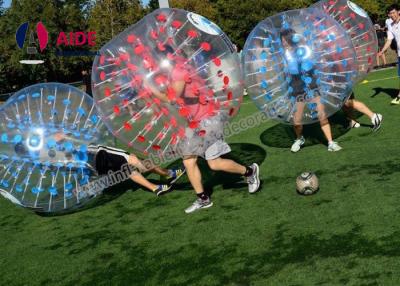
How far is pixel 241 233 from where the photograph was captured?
4.38 metres

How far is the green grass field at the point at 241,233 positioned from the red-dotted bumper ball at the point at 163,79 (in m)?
0.95

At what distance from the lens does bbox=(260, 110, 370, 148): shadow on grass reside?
23.8 ft

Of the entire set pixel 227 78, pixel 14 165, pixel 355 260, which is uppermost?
pixel 227 78

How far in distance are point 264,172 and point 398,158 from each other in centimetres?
159

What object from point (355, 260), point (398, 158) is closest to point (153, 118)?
point (355, 260)

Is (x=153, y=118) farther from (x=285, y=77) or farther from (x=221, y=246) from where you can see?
(x=285, y=77)

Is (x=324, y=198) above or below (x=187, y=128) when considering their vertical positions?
below

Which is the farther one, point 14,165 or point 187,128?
point 14,165

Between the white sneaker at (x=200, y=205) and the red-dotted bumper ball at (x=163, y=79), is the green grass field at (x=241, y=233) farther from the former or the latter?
the red-dotted bumper ball at (x=163, y=79)

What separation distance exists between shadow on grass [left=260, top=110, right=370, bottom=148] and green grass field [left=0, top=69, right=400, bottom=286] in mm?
526

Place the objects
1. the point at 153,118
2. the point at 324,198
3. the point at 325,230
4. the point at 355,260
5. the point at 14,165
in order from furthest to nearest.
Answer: the point at 14,165
the point at 324,198
the point at 153,118
the point at 325,230
the point at 355,260

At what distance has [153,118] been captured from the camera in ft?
14.7

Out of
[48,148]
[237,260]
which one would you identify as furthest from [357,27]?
[48,148]

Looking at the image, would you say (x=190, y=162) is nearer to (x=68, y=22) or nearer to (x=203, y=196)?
(x=203, y=196)
